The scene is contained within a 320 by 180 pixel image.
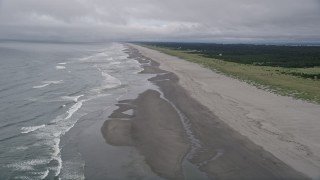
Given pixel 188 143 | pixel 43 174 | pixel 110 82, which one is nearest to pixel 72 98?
pixel 110 82

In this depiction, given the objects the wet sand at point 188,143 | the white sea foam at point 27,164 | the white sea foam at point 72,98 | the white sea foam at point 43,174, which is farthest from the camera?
the white sea foam at point 72,98

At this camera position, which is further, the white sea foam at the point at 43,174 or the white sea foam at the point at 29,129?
the white sea foam at the point at 29,129

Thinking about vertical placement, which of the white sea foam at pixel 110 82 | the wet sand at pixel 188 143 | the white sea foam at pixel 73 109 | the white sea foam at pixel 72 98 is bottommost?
the white sea foam at pixel 110 82

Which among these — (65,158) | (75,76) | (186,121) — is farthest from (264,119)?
(75,76)

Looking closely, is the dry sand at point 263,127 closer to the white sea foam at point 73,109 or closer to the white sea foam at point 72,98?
the white sea foam at point 73,109

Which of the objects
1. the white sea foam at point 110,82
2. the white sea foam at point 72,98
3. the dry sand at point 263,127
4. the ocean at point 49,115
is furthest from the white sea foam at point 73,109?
the white sea foam at point 110,82
